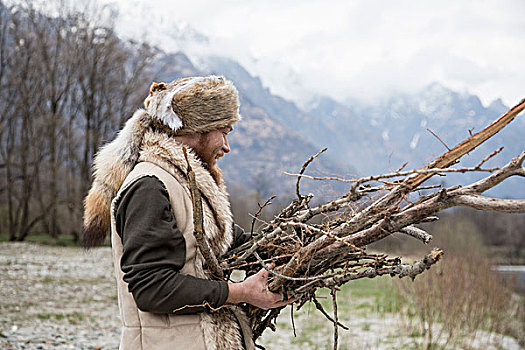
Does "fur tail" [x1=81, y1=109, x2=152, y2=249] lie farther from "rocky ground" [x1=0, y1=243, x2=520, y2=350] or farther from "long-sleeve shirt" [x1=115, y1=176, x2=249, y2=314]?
"rocky ground" [x1=0, y1=243, x2=520, y2=350]

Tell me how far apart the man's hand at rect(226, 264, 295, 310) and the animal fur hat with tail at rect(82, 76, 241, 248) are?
0.57 m

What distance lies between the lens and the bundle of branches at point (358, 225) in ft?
4.79

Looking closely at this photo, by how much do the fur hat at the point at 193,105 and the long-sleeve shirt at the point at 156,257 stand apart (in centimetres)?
33

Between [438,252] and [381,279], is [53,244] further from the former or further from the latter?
[438,252]

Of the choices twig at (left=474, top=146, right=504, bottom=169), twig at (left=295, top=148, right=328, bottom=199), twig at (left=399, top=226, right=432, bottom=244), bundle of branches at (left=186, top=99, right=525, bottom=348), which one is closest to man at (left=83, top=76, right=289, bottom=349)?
bundle of branches at (left=186, top=99, right=525, bottom=348)

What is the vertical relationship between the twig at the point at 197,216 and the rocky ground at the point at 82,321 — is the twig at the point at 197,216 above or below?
above

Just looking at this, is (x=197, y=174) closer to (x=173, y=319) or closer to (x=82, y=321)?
(x=173, y=319)

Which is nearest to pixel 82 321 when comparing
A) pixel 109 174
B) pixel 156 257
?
pixel 109 174

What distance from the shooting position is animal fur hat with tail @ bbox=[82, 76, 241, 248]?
6.17 ft

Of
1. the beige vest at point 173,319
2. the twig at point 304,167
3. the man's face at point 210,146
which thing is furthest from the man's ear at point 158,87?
the twig at point 304,167

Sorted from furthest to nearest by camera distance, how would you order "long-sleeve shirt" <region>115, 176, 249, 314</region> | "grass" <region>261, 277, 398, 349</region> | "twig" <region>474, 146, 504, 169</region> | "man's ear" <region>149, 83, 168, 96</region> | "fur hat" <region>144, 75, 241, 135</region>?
"grass" <region>261, 277, 398, 349</region>, "man's ear" <region>149, 83, 168, 96</region>, "fur hat" <region>144, 75, 241, 135</region>, "long-sleeve shirt" <region>115, 176, 249, 314</region>, "twig" <region>474, 146, 504, 169</region>

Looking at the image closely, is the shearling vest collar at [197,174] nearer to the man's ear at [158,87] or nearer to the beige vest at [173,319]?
the beige vest at [173,319]

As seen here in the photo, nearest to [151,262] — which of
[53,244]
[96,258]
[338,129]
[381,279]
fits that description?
[381,279]

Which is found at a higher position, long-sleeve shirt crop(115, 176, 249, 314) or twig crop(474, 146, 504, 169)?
twig crop(474, 146, 504, 169)
